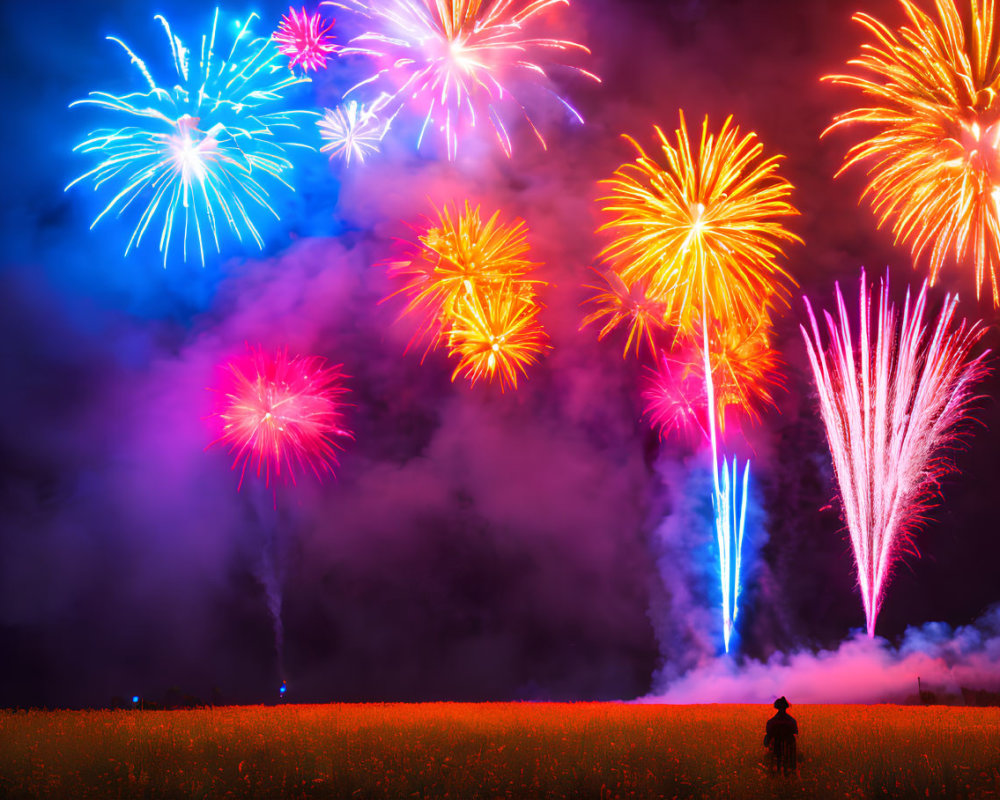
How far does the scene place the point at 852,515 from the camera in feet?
80.0

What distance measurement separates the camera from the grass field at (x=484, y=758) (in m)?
13.0

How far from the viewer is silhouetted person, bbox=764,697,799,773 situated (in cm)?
1284

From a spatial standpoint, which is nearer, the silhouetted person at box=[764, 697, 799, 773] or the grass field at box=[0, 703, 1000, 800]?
the silhouetted person at box=[764, 697, 799, 773]

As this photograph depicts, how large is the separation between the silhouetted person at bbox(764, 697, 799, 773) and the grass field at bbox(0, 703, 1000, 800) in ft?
0.95

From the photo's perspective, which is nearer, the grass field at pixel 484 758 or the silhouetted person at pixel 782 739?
the silhouetted person at pixel 782 739

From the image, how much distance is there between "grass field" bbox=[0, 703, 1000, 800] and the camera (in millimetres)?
13023

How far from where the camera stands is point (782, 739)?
42.3 feet

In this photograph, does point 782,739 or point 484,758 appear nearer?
point 782,739

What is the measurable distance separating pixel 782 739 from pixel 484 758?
19.7 feet

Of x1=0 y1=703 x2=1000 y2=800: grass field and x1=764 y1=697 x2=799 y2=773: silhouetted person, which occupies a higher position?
x1=764 y1=697 x2=799 y2=773: silhouetted person

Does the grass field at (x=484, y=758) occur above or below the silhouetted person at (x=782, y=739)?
below

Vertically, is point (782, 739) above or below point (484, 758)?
above

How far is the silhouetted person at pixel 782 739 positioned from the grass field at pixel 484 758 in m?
0.29

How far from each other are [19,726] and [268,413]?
42.3 feet
